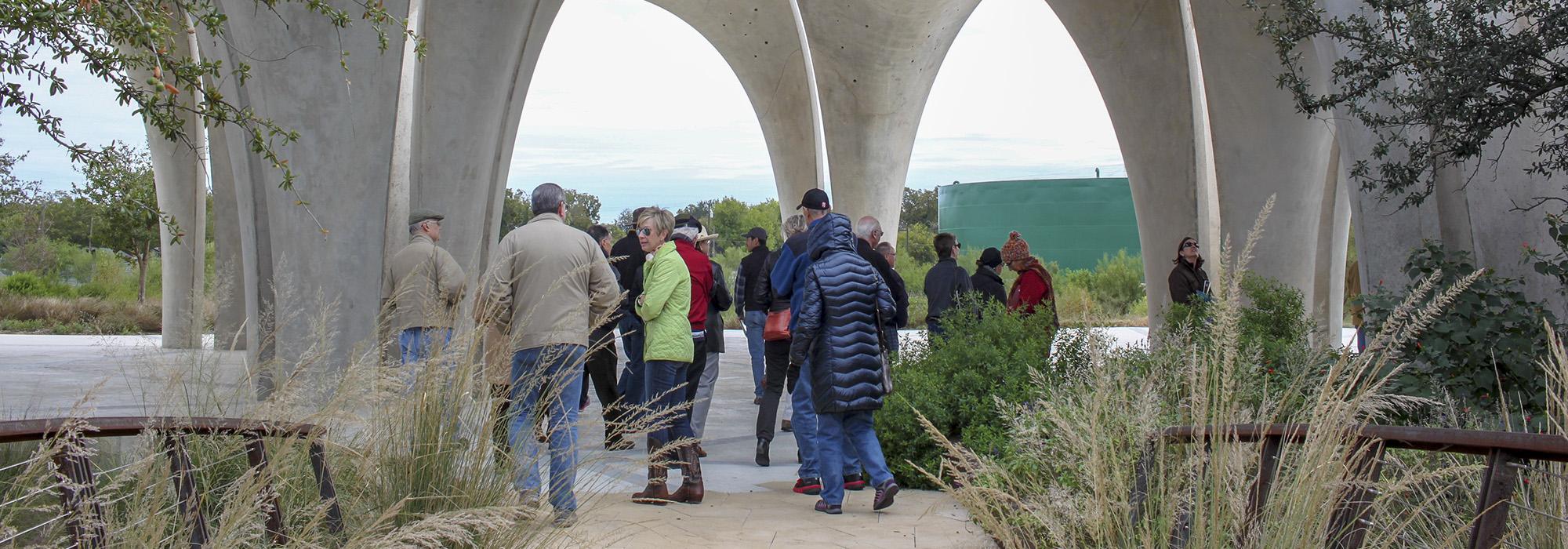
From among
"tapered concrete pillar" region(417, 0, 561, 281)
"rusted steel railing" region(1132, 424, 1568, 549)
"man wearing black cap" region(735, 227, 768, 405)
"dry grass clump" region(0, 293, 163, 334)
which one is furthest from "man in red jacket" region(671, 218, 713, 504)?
"dry grass clump" region(0, 293, 163, 334)

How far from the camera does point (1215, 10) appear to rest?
1223cm

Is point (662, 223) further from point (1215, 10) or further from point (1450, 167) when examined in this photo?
point (1215, 10)

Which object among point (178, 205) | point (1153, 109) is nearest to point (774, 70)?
point (1153, 109)

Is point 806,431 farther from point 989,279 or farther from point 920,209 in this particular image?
point 920,209

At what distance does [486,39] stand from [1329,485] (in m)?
9.46

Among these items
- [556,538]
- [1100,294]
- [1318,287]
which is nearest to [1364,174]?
[556,538]

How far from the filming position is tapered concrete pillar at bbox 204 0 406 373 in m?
8.20

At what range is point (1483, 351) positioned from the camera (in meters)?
6.07

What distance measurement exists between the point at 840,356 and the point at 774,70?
16.0m

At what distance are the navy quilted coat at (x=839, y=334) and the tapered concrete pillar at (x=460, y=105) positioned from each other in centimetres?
579

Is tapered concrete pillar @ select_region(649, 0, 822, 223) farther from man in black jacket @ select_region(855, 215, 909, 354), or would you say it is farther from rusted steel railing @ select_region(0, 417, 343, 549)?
rusted steel railing @ select_region(0, 417, 343, 549)

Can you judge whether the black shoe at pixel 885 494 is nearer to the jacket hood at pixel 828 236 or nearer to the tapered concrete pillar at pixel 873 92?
Answer: the jacket hood at pixel 828 236

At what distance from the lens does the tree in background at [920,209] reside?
2933 inches

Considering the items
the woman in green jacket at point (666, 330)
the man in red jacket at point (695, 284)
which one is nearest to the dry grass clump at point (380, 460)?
the woman in green jacket at point (666, 330)
